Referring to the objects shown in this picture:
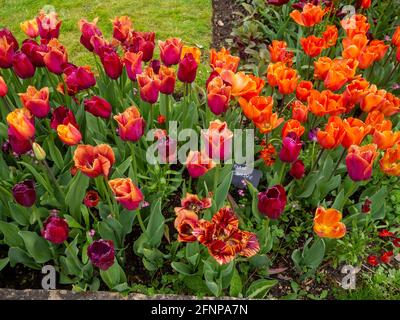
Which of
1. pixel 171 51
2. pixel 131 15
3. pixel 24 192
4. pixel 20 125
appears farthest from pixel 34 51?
pixel 131 15

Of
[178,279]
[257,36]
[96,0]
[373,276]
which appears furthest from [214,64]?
[96,0]

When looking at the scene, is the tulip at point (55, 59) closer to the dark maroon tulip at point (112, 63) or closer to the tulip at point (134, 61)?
the dark maroon tulip at point (112, 63)

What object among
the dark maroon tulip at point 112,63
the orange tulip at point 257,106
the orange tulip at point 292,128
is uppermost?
the dark maroon tulip at point 112,63

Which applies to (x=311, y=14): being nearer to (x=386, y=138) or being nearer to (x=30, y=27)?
(x=386, y=138)

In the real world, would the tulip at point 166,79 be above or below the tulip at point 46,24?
below

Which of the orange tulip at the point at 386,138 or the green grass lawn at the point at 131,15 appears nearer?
the orange tulip at the point at 386,138

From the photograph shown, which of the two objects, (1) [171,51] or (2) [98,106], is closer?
(2) [98,106]

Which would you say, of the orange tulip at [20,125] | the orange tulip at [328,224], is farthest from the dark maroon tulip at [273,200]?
the orange tulip at [20,125]

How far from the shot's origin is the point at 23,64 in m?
2.34

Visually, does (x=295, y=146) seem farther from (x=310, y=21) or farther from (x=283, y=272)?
(x=310, y=21)

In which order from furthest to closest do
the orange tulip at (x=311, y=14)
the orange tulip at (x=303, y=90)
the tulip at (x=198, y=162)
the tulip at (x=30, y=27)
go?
the orange tulip at (x=311, y=14) → the tulip at (x=30, y=27) → the orange tulip at (x=303, y=90) → the tulip at (x=198, y=162)

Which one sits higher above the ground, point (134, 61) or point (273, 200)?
point (134, 61)

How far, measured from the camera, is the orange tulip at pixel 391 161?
2.20 meters

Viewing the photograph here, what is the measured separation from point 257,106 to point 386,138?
2.04 feet
